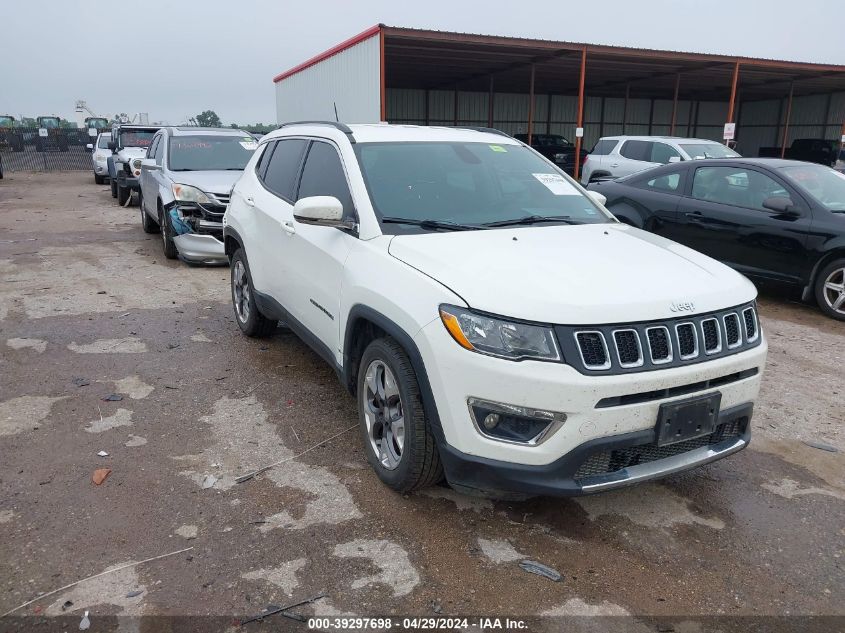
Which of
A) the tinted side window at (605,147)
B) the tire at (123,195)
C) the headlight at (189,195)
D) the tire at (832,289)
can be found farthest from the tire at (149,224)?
the tinted side window at (605,147)

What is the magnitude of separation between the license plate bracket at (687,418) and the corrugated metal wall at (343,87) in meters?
14.3

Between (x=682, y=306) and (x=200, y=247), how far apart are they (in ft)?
23.2

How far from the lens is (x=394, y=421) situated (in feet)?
11.0

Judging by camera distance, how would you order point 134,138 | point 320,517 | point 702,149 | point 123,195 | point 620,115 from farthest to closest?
point 620,115
point 134,138
point 123,195
point 702,149
point 320,517

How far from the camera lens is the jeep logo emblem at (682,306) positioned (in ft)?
9.45

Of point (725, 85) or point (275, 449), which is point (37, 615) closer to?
point (275, 449)

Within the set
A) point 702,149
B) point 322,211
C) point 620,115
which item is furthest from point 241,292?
point 620,115

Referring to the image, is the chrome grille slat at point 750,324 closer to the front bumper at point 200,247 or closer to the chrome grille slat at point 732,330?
the chrome grille slat at point 732,330

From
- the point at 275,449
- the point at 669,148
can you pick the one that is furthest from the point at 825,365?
the point at 669,148

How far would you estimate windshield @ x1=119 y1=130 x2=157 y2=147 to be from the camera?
17.3 m

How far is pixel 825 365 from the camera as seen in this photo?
5484mm

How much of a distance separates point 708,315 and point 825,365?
3221mm

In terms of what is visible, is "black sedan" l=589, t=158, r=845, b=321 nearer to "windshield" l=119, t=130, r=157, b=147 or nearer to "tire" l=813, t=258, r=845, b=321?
"tire" l=813, t=258, r=845, b=321

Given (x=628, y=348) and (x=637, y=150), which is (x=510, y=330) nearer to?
(x=628, y=348)
